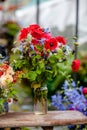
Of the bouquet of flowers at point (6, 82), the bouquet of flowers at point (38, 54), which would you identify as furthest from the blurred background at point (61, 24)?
the bouquet of flowers at point (6, 82)

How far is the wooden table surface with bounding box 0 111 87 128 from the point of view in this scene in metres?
3.38

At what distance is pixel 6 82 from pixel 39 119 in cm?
32

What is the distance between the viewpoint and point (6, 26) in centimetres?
1303

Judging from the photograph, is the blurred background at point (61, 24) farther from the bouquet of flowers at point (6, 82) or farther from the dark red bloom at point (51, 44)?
the bouquet of flowers at point (6, 82)

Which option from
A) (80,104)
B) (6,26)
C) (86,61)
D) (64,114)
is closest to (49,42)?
→ (64,114)

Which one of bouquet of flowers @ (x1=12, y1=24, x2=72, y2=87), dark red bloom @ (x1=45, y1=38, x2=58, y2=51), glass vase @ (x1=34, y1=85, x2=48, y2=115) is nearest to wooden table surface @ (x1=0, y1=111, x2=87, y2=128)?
glass vase @ (x1=34, y1=85, x2=48, y2=115)

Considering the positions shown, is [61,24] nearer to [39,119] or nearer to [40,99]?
[40,99]

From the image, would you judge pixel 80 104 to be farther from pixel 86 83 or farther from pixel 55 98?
pixel 86 83

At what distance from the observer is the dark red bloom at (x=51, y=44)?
11.8 ft

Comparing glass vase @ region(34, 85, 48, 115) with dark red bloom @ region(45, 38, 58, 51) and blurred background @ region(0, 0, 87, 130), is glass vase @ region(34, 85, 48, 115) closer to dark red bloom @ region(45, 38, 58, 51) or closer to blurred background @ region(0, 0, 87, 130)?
dark red bloom @ region(45, 38, 58, 51)

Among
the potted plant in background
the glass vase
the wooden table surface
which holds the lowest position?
the wooden table surface

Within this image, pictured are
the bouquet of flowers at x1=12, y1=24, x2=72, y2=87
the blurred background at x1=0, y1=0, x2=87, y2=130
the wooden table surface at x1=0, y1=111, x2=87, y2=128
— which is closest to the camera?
the wooden table surface at x1=0, y1=111, x2=87, y2=128

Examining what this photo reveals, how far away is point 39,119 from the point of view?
11.4 feet

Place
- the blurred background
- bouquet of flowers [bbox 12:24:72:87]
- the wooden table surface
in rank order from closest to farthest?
the wooden table surface < bouquet of flowers [bbox 12:24:72:87] < the blurred background
